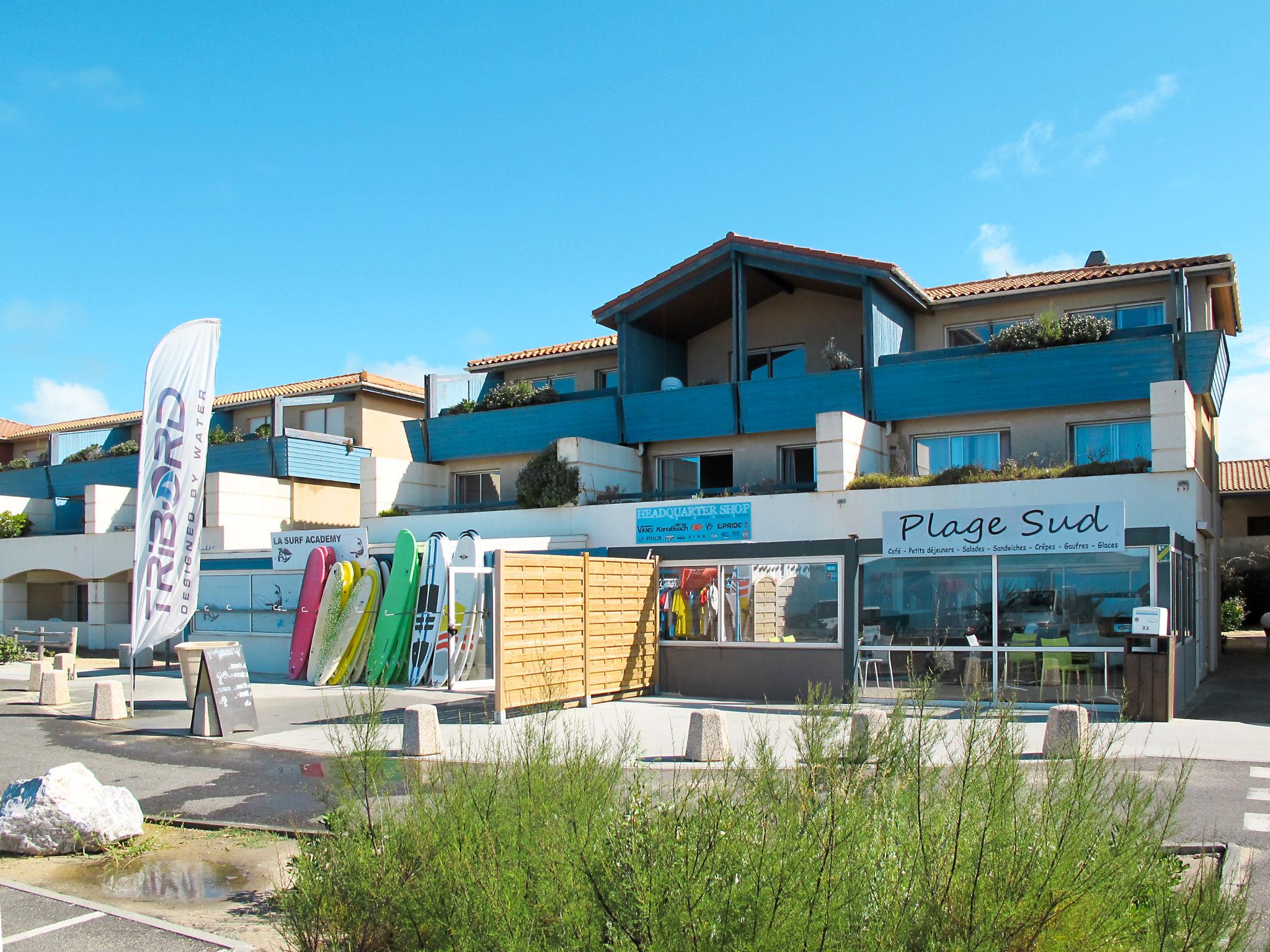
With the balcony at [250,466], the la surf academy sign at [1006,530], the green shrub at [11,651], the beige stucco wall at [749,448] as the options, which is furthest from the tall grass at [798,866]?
the green shrub at [11,651]

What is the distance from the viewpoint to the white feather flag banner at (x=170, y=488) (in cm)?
1376

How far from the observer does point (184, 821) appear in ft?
28.3

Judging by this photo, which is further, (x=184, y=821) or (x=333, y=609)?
(x=333, y=609)

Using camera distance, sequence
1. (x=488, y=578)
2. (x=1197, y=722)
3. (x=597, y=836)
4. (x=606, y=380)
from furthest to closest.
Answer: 1. (x=606, y=380)
2. (x=488, y=578)
3. (x=1197, y=722)
4. (x=597, y=836)

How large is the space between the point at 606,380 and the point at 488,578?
27.4 ft

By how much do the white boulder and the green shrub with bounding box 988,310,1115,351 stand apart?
1553 centimetres

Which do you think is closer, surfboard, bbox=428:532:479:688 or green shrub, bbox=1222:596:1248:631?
surfboard, bbox=428:532:479:688

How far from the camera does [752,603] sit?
17.0 metres

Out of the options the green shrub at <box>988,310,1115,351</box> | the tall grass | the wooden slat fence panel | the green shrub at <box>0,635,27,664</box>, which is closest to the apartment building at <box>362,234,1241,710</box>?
the green shrub at <box>988,310,1115,351</box>

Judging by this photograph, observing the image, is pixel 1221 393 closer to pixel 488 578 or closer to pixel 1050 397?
pixel 1050 397

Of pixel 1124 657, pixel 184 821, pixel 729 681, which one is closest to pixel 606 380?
pixel 729 681

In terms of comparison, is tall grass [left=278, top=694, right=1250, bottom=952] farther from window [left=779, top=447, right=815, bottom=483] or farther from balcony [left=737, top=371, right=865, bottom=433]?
window [left=779, top=447, right=815, bottom=483]

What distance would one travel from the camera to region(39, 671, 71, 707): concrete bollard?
16469 millimetres

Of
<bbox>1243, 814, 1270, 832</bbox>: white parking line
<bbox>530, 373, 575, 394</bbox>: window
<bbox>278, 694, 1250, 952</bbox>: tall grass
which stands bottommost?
<bbox>1243, 814, 1270, 832</bbox>: white parking line
